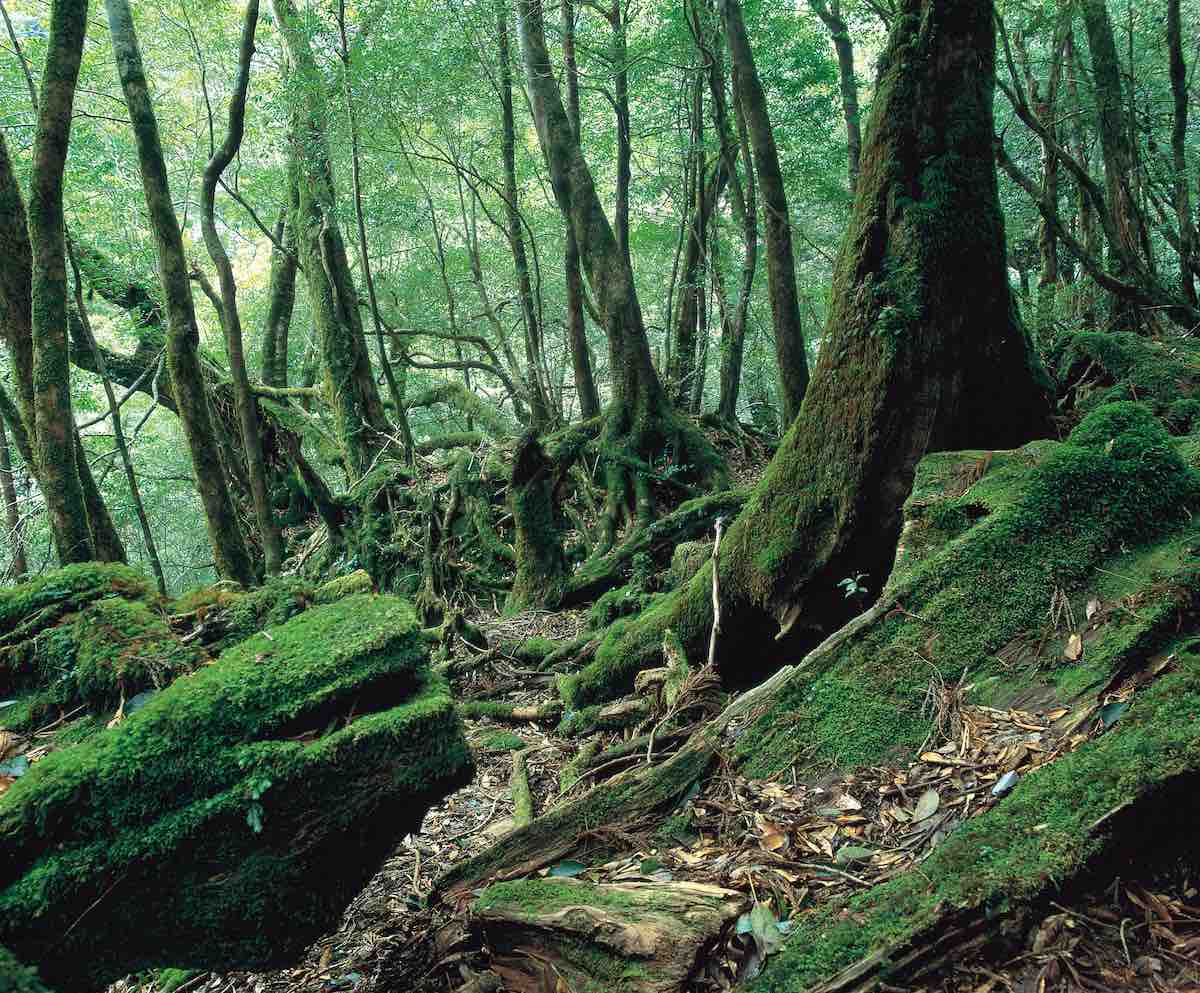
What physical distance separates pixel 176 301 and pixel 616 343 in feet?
16.2

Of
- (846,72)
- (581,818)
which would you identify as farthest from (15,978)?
(846,72)

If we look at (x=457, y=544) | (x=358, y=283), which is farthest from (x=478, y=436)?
(x=358, y=283)

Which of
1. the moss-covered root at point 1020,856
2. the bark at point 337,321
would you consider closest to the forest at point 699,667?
the moss-covered root at point 1020,856

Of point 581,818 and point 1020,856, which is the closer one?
point 1020,856

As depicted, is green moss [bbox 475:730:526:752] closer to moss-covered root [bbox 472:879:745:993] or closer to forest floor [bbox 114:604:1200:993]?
forest floor [bbox 114:604:1200:993]

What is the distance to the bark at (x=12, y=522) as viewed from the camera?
25.8ft

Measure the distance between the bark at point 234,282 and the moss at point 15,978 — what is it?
7.72m

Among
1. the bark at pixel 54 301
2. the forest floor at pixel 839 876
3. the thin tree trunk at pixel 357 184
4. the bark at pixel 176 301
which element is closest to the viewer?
the forest floor at pixel 839 876

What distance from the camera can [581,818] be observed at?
2.93 m

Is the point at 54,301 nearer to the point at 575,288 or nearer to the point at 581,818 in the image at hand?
the point at 581,818

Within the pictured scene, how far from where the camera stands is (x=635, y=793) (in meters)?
2.96

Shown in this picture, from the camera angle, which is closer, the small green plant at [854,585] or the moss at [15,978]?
the moss at [15,978]

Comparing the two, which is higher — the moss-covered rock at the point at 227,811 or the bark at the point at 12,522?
the bark at the point at 12,522

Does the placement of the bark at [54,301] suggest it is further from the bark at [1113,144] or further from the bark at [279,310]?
the bark at [1113,144]
